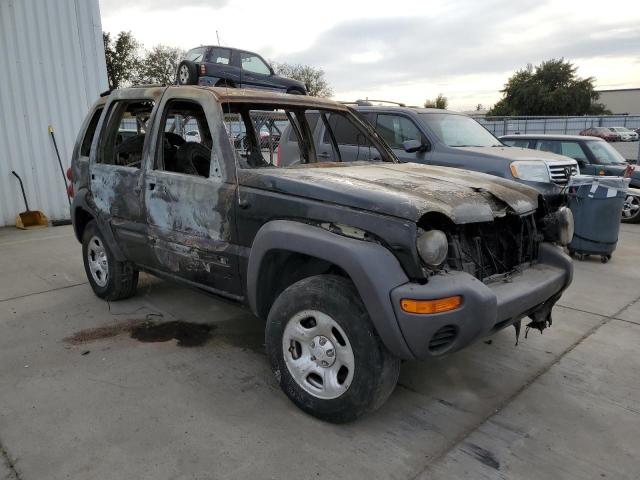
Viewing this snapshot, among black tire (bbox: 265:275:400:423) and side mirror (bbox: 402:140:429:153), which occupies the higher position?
side mirror (bbox: 402:140:429:153)

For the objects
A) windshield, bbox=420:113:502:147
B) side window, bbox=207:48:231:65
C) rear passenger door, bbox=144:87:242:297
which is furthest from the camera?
side window, bbox=207:48:231:65

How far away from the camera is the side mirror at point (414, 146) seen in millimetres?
6502

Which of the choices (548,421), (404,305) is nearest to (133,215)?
(404,305)

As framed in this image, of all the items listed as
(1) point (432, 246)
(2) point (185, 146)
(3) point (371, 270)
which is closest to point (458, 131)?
(2) point (185, 146)

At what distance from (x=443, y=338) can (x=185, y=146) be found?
2.62 meters

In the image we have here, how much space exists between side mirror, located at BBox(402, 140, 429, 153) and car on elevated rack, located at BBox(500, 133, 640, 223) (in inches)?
159

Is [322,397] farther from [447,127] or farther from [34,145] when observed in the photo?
[34,145]

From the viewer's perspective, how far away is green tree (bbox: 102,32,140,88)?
37062 millimetres

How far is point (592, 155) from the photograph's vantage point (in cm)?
960

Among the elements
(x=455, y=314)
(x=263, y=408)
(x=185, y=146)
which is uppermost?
(x=185, y=146)

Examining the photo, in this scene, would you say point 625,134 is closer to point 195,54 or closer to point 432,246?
point 195,54

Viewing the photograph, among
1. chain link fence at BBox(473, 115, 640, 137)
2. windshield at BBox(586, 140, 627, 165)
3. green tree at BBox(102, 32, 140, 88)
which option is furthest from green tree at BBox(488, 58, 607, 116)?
windshield at BBox(586, 140, 627, 165)

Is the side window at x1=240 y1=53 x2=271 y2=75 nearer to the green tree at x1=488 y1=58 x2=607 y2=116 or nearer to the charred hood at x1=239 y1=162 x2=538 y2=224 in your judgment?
the charred hood at x1=239 y1=162 x2=538 y2=224

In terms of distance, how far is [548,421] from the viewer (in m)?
2.86
